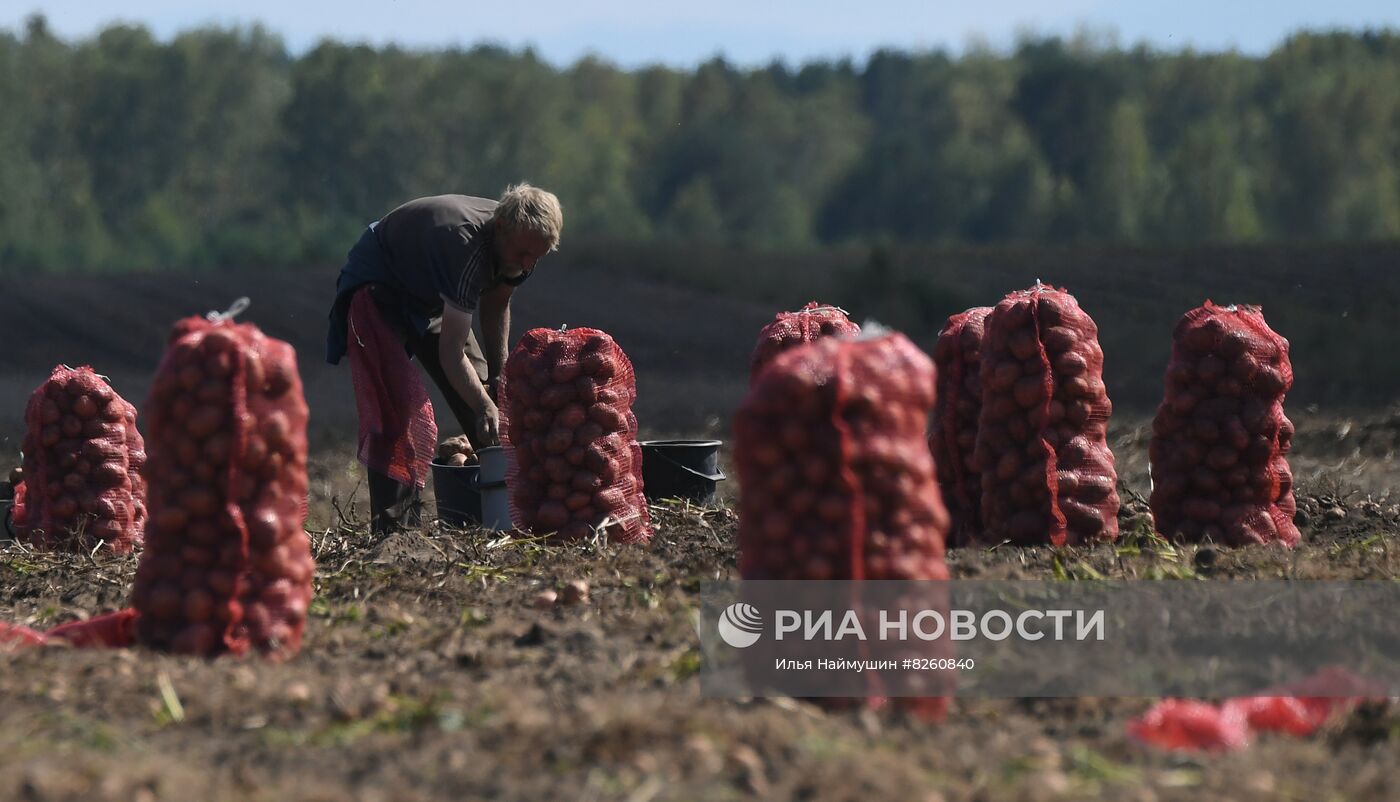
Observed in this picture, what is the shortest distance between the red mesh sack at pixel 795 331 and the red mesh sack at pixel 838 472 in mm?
2411

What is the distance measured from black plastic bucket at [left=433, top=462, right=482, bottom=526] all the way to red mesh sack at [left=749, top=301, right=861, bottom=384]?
4.63 ft

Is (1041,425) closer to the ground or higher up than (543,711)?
higher up

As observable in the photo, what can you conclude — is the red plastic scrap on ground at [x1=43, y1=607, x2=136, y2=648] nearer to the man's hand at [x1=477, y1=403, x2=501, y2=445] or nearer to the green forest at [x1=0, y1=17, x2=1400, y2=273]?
the man's hand at [x1=477, y1=403, x2=501, y2=445]

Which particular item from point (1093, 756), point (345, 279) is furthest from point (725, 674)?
point (345, 279)

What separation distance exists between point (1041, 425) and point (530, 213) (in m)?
2.17

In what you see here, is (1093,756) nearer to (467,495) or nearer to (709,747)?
(709,747)

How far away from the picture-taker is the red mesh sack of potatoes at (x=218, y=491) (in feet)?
12.8

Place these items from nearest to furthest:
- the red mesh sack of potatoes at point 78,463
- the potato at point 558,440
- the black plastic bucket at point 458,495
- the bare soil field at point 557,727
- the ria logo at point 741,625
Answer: the bare soil field at point 557,727
the ria logo at point 741,625
the potato at point 558,440
the red mesh sack of potatoes at point 78,463
the black plastic bucket at point 458,495

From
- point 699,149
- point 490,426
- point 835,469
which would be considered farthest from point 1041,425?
point 699,149

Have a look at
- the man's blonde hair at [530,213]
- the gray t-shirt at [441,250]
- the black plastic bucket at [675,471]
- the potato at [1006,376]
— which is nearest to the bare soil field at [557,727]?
the potato at [1006,376]

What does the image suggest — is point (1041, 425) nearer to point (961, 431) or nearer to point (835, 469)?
point (961, 431)

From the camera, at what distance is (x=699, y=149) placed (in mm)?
55812

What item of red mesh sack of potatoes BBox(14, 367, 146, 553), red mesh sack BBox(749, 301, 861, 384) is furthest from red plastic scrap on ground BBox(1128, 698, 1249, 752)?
red mesh sack of potatoes BBox(14, 367, 146, 553)

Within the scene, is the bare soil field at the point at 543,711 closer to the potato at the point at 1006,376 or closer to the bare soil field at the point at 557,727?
the bare soil field at the point at 557,727
